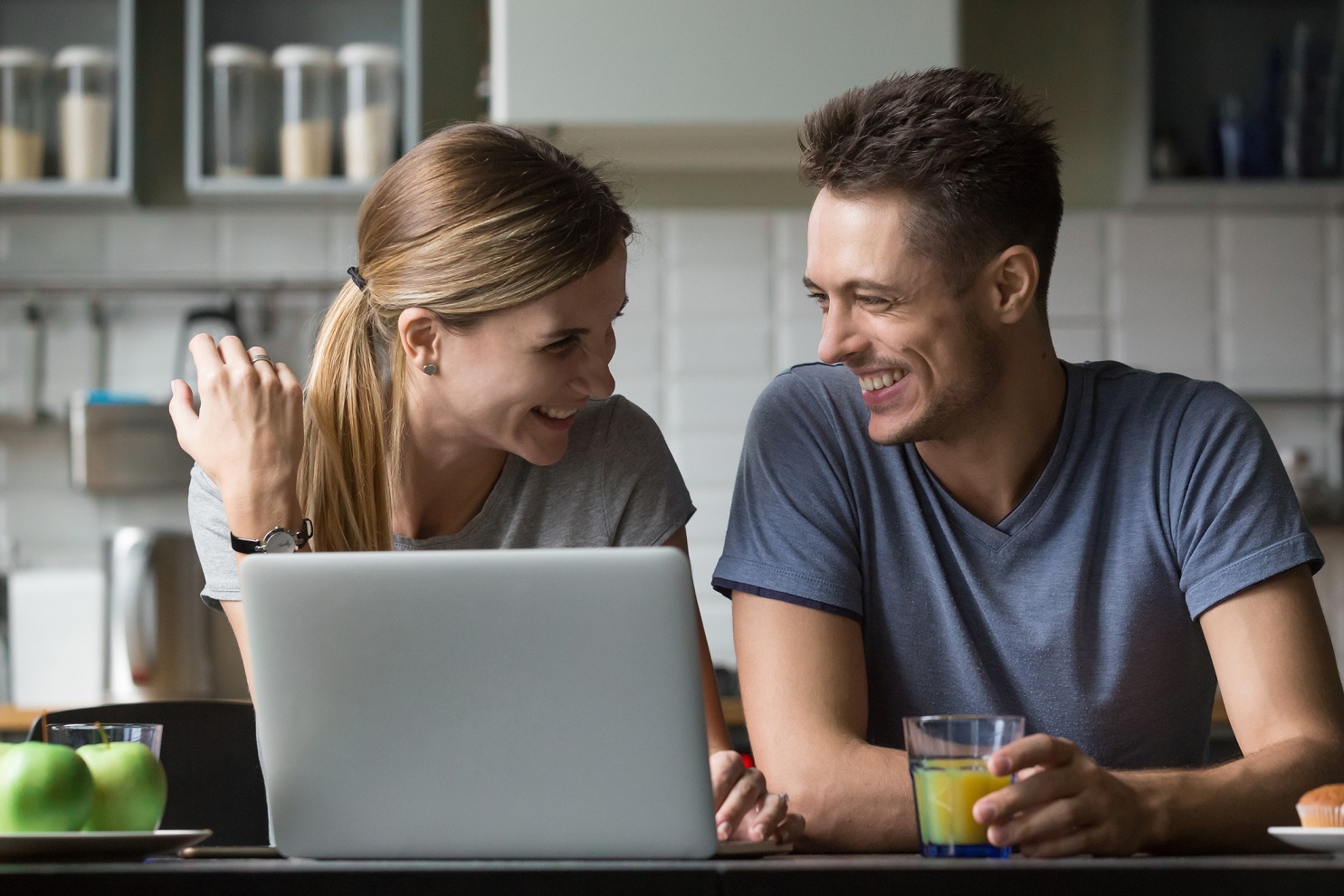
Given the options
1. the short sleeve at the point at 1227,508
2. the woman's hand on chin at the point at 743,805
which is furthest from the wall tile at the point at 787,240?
the woman's hand on chin at the point at 743,805

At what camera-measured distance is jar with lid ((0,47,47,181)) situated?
2854 mm

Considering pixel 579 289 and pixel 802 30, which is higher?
pixel 802 30

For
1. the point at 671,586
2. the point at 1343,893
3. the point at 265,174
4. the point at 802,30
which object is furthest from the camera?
the point at 265,174

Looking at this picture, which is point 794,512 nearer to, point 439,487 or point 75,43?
point 439,487

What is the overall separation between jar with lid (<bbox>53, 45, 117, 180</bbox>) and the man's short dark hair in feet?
6.33

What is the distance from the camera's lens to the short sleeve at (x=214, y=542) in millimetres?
1404

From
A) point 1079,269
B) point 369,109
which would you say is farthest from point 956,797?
point 1079,269

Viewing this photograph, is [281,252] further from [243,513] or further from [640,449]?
[243,513]

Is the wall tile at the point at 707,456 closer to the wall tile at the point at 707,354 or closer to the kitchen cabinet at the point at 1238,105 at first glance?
the wall tile at the point at 707,354

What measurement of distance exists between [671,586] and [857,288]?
69 cm

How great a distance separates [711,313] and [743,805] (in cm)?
209

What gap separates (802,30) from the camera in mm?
2713

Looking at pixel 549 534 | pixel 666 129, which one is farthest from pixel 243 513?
pixel 666 129

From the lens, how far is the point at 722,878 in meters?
0.70
